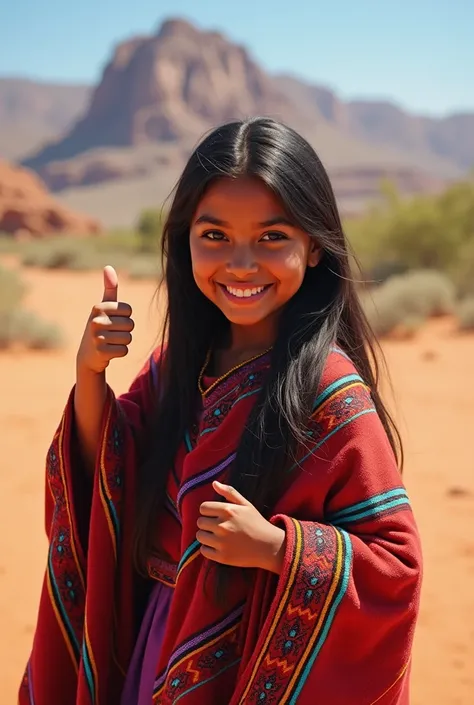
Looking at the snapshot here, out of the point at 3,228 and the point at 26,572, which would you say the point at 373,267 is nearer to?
the point at 26,572

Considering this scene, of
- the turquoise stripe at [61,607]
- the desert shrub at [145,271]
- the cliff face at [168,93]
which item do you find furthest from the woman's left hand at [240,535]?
the cliff face at [168,93]

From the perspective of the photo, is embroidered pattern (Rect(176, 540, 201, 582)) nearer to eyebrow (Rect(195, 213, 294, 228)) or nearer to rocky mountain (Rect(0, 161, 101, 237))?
eyebrow (Rect(195, 213, 294, 228))

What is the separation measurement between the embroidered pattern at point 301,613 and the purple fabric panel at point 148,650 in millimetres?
389

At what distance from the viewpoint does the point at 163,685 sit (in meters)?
1.68

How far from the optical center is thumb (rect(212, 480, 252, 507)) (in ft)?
4.72

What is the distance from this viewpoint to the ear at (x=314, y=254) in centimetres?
175

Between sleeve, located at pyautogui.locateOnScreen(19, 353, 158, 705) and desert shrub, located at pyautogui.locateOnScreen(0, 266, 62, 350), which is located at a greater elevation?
desert shrub, located at pyautogui.locateOnScreen(0, 266, 62, 350)

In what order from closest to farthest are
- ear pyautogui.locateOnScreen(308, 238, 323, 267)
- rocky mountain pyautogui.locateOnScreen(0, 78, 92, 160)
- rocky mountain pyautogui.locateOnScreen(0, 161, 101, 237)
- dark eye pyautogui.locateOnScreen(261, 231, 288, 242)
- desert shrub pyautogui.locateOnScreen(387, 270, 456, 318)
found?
dark eye pyautogui.locateOnScreen(261, 231, 288, 242) → ear pyautogui.locateOnScreen(308, 238, 323, 267) → desert shrub pyautogui.locateOnScreen(387, 270, 456, 318) → rocky mountain pyautogui.locateOnScreen(0, 161, 101, 237) → rocky mountain pyautogui.locateOnScreen(0, 78, 92, 160)

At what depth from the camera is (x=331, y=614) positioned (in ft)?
4.72

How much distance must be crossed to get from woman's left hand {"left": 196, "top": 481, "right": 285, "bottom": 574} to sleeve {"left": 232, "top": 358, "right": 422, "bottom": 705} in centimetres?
3

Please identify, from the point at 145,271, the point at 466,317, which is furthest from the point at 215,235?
the point at 145,271

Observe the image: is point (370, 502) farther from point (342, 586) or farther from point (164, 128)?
point (164, 128)

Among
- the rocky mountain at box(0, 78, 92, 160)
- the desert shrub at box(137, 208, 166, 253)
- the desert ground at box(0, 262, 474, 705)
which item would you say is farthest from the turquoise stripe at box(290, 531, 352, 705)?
the rocky mountain at box(0, 78, 92, 160)

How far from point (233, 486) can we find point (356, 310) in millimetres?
553
